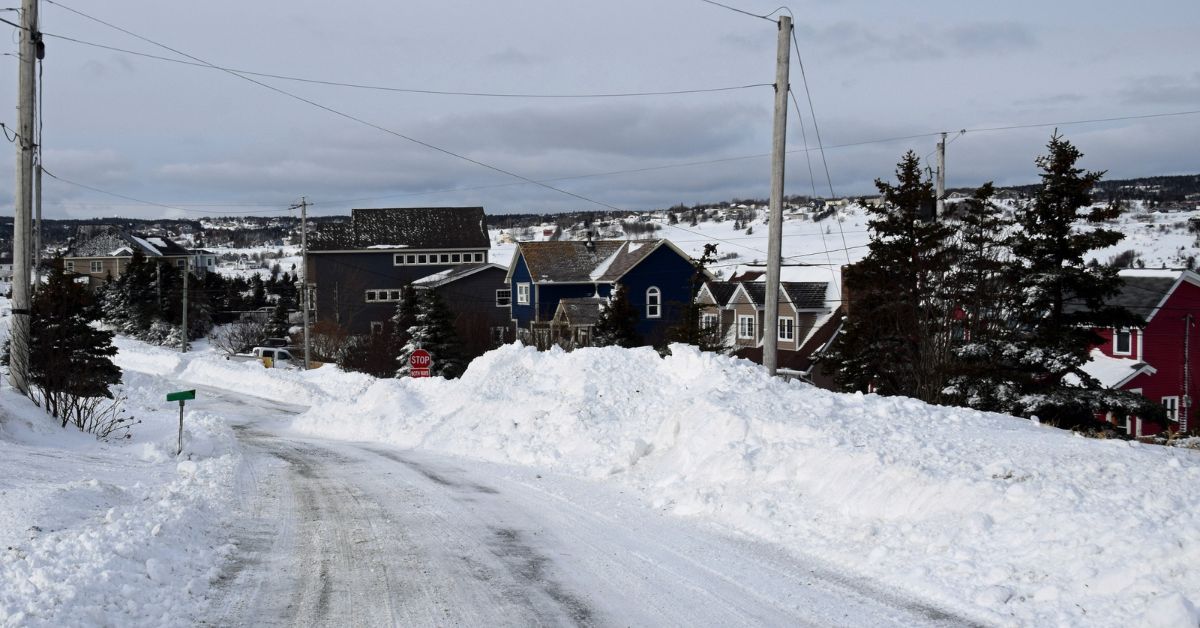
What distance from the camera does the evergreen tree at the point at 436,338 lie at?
151 feet

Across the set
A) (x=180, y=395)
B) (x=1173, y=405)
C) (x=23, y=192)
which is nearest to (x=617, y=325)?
(x=1173, y=405)

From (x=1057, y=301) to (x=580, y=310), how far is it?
34647mm

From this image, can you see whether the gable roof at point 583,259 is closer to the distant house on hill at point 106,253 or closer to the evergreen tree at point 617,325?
the evergreen tree at point 617,325

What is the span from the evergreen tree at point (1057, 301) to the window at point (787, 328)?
26821 mm

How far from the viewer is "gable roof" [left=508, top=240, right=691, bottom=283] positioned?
58809 millimetres

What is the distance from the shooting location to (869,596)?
8016 millimetres

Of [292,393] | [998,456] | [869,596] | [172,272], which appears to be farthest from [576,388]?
[172,272]

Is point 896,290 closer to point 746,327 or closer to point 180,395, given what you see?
point 180,395

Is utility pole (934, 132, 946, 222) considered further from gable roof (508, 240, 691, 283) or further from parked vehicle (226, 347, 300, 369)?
parked vehicle (226, 347, 300, 369)

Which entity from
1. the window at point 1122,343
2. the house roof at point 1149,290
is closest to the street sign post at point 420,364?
the house roof at point 1149,290

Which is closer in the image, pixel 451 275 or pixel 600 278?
pixel 600 278

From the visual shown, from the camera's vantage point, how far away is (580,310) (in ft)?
186

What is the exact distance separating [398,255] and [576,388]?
195 feet

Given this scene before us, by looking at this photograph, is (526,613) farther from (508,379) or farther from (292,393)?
(292,393)
